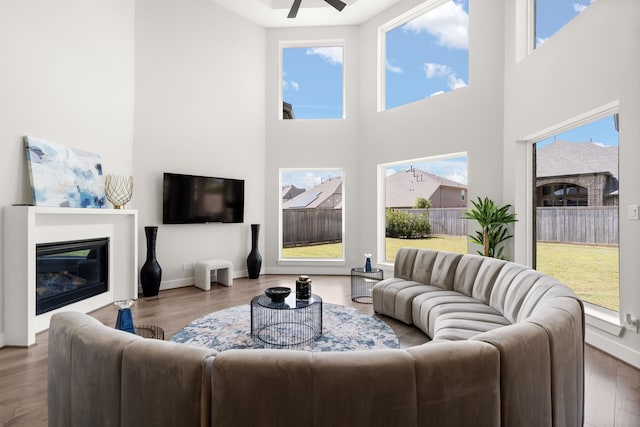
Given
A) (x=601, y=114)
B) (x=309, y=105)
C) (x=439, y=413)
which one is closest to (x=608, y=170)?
(x=601, y=114)

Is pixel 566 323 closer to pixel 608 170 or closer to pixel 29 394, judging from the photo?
pixel 608 170

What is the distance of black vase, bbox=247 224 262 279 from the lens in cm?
602

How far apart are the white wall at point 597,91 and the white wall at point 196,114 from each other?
439 cm

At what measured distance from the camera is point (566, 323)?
1.51 metres

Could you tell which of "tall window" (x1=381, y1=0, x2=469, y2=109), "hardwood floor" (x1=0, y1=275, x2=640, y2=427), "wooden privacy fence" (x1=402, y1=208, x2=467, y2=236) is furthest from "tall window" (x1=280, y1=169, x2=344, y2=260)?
"hardwood floor" (x1=0, y1=275, x2=640, y2=427)

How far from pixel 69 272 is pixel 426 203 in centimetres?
520

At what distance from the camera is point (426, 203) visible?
19.1 feet

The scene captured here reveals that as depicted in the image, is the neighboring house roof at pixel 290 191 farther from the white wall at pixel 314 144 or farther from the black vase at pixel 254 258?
the black vase at pixel 254 258

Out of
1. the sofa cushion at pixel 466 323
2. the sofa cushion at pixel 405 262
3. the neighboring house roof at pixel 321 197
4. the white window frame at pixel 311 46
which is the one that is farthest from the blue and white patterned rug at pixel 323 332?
the white window frame at pixel 311 46

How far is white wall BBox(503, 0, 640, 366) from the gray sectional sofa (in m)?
1.88

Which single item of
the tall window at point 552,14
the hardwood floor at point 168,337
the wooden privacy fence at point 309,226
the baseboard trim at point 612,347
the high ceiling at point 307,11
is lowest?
the hardwood floor at point 168,337

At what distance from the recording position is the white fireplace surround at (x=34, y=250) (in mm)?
3023

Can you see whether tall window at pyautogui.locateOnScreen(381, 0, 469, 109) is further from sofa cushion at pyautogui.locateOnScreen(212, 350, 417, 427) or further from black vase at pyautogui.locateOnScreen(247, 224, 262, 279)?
sofa cushion at pyautogui.locateOnScreen(212, 350, 417, 427)

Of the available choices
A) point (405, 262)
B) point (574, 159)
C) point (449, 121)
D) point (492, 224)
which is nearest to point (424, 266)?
point (405, 262)
